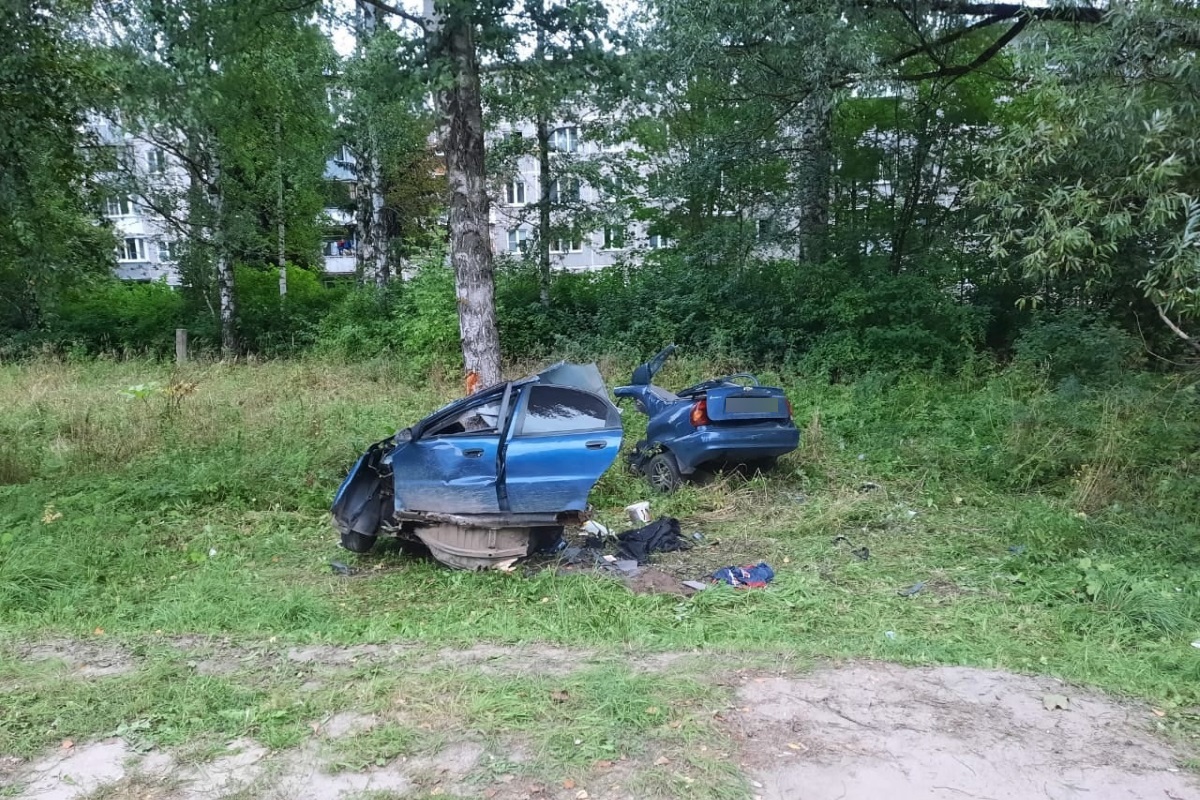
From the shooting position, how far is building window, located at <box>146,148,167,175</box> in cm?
1906

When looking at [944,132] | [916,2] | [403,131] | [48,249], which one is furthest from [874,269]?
[48,249]

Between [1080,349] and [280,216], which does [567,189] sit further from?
[1080,349]

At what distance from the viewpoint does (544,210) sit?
691 inches

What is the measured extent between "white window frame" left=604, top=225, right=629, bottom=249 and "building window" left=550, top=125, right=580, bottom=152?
1.95m

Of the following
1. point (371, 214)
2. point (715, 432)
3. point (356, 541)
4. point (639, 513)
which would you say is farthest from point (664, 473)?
point (371, 214)

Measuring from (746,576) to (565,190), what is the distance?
44.1ft


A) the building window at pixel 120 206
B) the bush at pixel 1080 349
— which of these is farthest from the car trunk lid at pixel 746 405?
the building window at pixel 120 206

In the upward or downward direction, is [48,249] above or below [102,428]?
above

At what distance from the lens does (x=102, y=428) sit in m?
9.75

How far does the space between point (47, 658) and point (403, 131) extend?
16684 millimetres

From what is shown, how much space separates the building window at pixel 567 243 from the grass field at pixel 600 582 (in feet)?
27.9

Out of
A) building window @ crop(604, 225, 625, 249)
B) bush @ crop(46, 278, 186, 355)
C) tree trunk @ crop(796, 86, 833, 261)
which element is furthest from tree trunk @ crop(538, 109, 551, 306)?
bush @ crop(46, 278, 186, 355)

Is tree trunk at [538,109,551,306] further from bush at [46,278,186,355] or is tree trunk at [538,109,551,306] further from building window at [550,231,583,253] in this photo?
bush at [46,278,186,355]

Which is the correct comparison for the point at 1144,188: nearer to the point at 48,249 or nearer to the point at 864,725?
the point at 864,725
